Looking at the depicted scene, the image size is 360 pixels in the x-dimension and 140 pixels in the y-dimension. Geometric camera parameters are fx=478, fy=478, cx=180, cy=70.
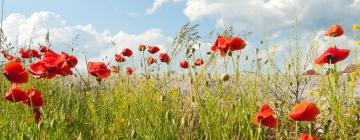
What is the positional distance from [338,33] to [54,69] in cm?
231

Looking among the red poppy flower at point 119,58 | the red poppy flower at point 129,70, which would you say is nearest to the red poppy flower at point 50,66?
the red poppy flower at point 129,70

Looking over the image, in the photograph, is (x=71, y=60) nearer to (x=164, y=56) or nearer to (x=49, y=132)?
(x=49, y=132)

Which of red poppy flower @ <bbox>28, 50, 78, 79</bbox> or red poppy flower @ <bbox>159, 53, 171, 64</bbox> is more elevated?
red poppy flower @ <bbox>159, 53, 171, 64</bbox>

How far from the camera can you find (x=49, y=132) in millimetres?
2906

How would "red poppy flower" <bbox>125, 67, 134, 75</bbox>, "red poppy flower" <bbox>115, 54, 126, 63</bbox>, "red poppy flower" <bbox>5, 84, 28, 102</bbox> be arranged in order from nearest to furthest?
1. "red poppy flower" <bbox>5, 84, 28, 102</bbox>
2. "red poppy flower" <bbox>125, 67, 134, 75</bbox>
3. "red poppy flower" <bbox>115, 54, 126, 63</bbox>

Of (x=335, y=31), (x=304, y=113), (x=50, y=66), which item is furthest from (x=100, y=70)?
(x=335, y=31)

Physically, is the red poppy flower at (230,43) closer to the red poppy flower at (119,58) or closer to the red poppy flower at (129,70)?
the red poppy flower at (129,70)

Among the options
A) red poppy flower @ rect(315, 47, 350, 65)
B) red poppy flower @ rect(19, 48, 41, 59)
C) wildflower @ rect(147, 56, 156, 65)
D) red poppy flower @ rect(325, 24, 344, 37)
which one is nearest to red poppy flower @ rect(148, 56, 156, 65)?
wildflower @ rect(147, 56, 156, 65)

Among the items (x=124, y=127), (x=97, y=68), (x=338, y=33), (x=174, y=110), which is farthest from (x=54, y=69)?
(x=338, y=33)

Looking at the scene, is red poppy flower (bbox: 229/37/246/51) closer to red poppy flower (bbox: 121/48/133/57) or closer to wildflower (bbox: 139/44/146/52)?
wildflower (bbox: 139/44/146/52)

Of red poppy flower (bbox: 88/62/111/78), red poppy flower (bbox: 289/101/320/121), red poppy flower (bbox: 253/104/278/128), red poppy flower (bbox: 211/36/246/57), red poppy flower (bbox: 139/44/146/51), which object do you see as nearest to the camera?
red poppy flower (bbox: 289/101/320/121)

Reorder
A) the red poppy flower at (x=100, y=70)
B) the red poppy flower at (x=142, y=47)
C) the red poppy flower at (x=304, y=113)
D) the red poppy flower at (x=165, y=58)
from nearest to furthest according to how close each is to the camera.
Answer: the red poppy flower at (x=304, y=113) → the red poppy flower at (x=100, y=70) → the red poppy flower at (x=165, y=58) → the red poppy flower at (x=142, y=47)

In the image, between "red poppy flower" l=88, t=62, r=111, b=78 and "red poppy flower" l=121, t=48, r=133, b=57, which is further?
"red poppy flower" l=121, t=48, r=133, b=57

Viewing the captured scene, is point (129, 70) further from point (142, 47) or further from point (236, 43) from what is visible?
point (236, 43)
